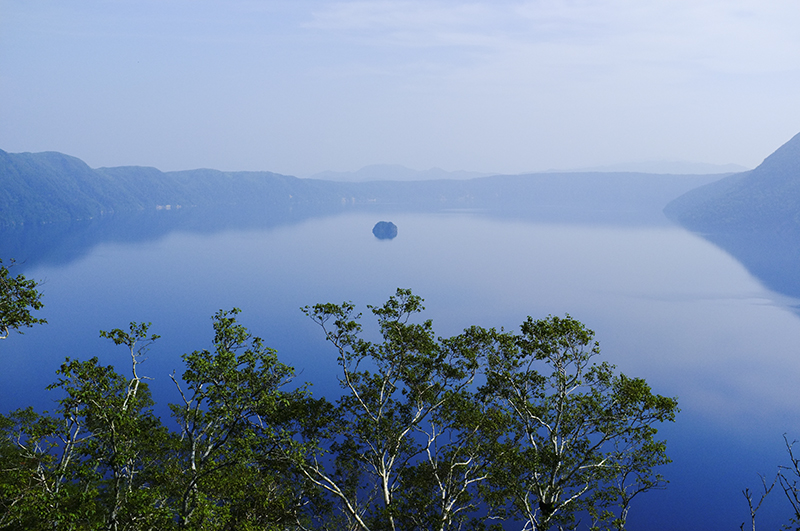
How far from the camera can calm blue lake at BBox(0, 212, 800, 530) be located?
3256 cm

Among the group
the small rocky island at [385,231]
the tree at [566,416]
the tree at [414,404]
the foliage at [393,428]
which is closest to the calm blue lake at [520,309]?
the small rocky island at [385,231]

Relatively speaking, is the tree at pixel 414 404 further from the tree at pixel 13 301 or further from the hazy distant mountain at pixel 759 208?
the hazy distant mountain at pixel 759 208

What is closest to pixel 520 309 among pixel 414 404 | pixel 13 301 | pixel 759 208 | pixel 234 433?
pixel 414 404

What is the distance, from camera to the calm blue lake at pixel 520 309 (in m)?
32.6

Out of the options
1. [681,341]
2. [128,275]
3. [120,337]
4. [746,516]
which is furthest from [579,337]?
[128,275]

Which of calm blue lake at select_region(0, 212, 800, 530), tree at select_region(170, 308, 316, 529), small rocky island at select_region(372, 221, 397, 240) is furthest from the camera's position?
small rocky island at select_region(372, 221, 397, 240)

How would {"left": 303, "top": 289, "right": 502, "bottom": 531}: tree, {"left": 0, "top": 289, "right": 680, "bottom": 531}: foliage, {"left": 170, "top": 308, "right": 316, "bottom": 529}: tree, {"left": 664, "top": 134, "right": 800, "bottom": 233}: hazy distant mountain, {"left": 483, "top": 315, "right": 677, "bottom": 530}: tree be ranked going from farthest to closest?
{"left": 664, "top": 134, "right": 800, "bottom": 233}: hazy distant mountain → {"left": 303, "top": 289, "right": 502, "bottom": 531}: tree → {"left": 483, "top": 315, "right": 677, "bottom": 530}: tree → {"left": 0, "top": 289, "right": 680, "bottom": 531}: foliage → {"left": 170, "top": 308, "right": 316, "bottom": 529}: tree

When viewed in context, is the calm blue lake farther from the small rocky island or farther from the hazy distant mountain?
the hazy distant mountain

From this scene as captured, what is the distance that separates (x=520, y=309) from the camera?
67.2m

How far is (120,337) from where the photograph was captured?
1160 centimetres

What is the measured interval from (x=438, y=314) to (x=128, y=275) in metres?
58.0

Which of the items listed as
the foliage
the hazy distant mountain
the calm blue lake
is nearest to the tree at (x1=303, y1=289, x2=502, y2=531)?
the foliage

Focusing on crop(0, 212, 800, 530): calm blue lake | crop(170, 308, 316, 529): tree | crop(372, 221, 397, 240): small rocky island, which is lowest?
crop(0, 212, 800, 530): calm blue lake

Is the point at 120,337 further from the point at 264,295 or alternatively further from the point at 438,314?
the point at 264,295
